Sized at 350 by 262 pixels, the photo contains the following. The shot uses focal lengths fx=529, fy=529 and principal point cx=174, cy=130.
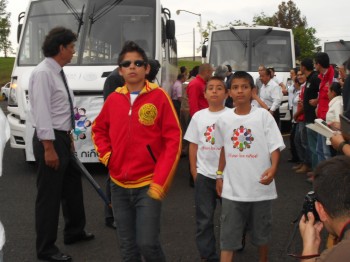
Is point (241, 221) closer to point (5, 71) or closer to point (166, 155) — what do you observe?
point (166, 155)

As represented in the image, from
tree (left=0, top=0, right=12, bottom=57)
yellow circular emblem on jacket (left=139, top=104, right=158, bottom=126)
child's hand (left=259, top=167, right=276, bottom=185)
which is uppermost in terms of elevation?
tree (left=0, top=0, right=12, bottom=57)

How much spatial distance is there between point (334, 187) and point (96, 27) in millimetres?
7325

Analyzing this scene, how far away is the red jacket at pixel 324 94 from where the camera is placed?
7363 mm

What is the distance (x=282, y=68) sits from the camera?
46.2 ft

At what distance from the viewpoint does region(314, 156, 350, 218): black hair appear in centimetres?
200

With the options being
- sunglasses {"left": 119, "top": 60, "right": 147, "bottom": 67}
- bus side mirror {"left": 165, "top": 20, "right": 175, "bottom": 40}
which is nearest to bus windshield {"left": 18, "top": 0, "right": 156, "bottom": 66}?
bus side mirror {"left": 165, "top": 20, "right": 175, "bottom": 40}

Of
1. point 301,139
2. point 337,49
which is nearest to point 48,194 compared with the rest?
point 301,139

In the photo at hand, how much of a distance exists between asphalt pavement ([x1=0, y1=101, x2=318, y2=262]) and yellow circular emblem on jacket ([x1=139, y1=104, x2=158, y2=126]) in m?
1.69

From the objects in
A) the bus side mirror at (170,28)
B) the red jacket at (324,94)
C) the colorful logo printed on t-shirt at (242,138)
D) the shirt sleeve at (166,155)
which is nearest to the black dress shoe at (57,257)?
the shirt sleeve at (166,155)

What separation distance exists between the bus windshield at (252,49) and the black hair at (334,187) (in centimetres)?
1200

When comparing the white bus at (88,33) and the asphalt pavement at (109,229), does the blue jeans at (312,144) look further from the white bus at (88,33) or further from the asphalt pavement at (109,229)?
the white bus at (88,33)

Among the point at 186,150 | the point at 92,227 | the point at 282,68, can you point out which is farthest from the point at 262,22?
the point at 92,227

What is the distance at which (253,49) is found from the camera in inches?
554

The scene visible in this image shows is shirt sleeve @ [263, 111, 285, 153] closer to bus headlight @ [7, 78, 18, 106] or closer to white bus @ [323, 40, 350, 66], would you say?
bus headlight @ [7, 78, 18, 106]
